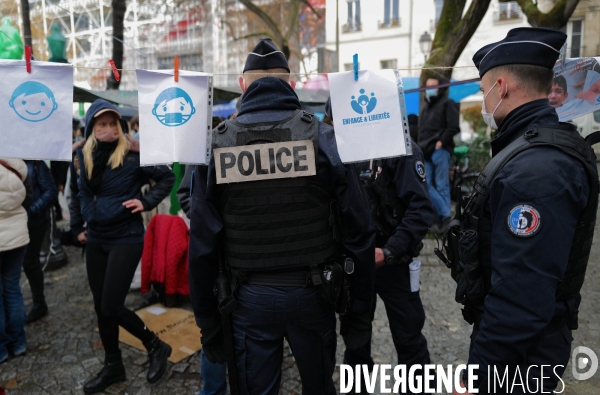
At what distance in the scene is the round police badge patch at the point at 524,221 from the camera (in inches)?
60.1

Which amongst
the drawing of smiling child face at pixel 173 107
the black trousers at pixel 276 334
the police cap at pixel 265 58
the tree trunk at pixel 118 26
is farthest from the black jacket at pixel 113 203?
the tree trunk at pixel 118 26

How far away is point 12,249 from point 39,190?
71 cm

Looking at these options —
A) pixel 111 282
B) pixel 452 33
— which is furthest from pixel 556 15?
pixel 111 282

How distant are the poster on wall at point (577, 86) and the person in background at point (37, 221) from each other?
4.17m

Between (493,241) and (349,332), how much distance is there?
1055 millimetres

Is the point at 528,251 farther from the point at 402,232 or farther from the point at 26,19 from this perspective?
the point at 26,19

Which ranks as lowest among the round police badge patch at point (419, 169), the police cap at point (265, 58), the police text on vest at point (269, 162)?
the round police badge patch at point (419, 169)

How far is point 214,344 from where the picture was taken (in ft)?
7.75

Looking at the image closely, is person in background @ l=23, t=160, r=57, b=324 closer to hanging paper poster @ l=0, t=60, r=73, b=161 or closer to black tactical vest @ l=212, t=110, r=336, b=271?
hanging paper poster @ l=0, t=60, r=73, b=161

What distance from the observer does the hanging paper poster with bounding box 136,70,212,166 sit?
224 centimetres

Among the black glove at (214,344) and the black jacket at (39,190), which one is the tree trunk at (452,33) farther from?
the black glove at (214,344)

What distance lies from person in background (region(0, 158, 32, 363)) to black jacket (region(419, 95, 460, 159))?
5.54 meters

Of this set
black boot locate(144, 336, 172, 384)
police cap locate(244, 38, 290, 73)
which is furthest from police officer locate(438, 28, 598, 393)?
black boot locate(144, 336, 172, 384)

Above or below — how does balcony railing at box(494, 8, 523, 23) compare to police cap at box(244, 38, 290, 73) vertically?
above
